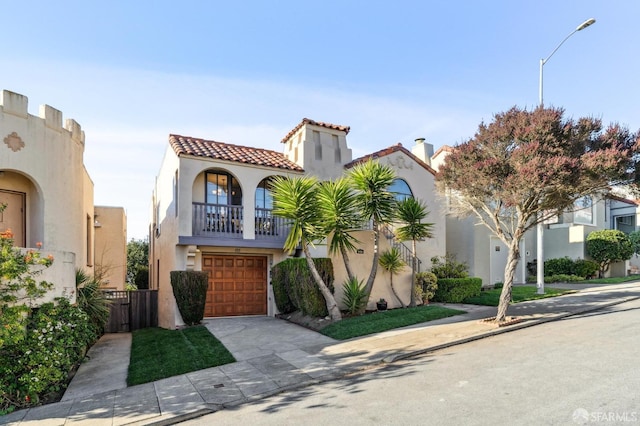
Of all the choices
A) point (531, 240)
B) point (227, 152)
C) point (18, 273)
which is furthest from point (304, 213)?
point (531, 240)

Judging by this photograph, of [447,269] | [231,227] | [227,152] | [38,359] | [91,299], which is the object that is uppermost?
[227,152]

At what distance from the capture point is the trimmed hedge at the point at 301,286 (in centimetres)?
1237

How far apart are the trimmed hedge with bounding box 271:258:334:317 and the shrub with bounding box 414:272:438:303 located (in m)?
3.67

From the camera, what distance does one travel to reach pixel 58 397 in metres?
7.14

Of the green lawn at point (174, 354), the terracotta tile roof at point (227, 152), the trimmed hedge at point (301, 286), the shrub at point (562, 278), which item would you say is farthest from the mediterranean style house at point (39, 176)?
the shrub at point (562, 278)

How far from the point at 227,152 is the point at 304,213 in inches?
A: 175

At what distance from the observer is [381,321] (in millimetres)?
11352

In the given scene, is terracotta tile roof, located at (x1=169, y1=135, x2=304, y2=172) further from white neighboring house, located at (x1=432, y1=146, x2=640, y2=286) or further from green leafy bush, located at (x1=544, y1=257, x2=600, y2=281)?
green leafy bush, located at (x1=544, y1=257, x2=600, y2=281)

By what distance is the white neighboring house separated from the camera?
18.9m

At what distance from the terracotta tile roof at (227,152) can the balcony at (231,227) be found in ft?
5.56

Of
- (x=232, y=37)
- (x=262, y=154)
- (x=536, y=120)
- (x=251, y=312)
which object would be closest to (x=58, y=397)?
(x=251, y=312)

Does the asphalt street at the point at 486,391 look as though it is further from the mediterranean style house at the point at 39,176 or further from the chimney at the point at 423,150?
the chimney at the point at 423,150

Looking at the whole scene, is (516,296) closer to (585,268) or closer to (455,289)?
(455,289)

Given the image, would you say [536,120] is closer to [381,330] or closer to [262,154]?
[381,330]
